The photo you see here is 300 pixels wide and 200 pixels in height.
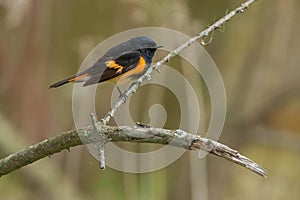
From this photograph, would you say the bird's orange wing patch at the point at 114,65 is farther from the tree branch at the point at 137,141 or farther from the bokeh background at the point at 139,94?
the bokeh background at the point at 139,94

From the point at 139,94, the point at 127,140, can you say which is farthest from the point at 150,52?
the point at 139,94

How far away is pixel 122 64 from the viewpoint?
192cm

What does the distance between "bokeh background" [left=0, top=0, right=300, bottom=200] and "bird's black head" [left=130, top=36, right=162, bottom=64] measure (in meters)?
1.59

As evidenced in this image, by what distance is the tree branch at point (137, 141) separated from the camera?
1402mm

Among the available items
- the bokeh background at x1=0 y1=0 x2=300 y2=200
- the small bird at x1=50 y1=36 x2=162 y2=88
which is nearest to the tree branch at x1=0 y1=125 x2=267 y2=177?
the small bird at x1=50 y1=36 x2=162 y2=88

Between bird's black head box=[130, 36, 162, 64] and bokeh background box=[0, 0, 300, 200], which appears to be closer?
bird's black head box=[130, 36, 162, 64]

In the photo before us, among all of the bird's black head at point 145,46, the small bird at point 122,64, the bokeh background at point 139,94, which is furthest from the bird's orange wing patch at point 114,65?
the bokeh background at point 139,94

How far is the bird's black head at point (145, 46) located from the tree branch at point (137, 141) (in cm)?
51

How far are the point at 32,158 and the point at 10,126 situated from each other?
2514 mm

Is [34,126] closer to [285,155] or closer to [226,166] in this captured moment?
[226,166]

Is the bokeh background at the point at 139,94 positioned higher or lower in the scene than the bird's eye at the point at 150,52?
higher

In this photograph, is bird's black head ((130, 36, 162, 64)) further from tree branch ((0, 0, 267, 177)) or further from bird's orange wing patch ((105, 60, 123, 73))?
tree branch ((0, 0, 267, 177))

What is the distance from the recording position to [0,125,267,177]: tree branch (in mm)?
1402

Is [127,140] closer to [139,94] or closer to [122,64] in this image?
[122,64]
